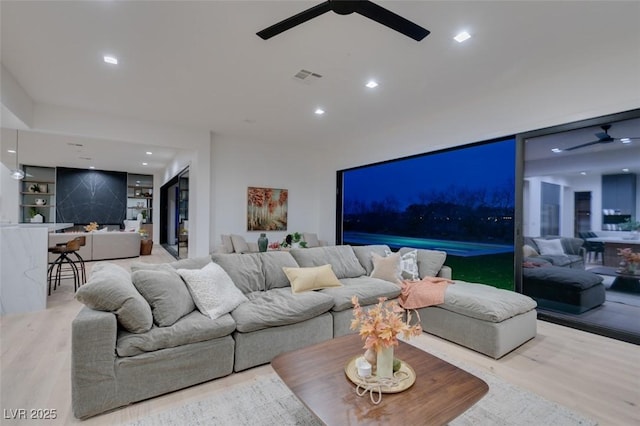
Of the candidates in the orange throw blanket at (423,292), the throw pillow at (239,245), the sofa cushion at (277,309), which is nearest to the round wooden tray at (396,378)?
the sofa cushion at (277,309)

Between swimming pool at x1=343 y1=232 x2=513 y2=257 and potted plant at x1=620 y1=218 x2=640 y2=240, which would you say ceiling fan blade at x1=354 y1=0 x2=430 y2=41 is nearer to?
potted plant at x1=620 y1=218 x2=640 y2=240

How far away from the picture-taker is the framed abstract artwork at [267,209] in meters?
6.84

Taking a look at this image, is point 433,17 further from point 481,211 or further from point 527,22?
point 481,211

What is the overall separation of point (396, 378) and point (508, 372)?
1.48 meters

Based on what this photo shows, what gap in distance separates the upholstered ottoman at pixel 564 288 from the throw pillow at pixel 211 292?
3626 millimetres

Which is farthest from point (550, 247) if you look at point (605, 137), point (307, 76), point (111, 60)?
point (111, 60)

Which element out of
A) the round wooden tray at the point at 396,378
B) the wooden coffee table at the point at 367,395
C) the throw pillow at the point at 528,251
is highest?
the throw pillow at the point at 528,251

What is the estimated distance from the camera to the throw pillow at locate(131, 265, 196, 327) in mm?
2225

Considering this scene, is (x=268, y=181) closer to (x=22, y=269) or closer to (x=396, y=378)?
(x=22, y=269)

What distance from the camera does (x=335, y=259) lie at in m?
3.92

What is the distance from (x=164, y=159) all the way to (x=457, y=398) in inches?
356

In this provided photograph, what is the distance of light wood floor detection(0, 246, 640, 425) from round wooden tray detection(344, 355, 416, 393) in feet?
3.34

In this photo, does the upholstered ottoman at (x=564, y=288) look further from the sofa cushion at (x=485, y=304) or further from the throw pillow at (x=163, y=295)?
the throw pillow at (x=163, y=295)

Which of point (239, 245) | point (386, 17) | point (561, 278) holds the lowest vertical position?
point (561, 278)
